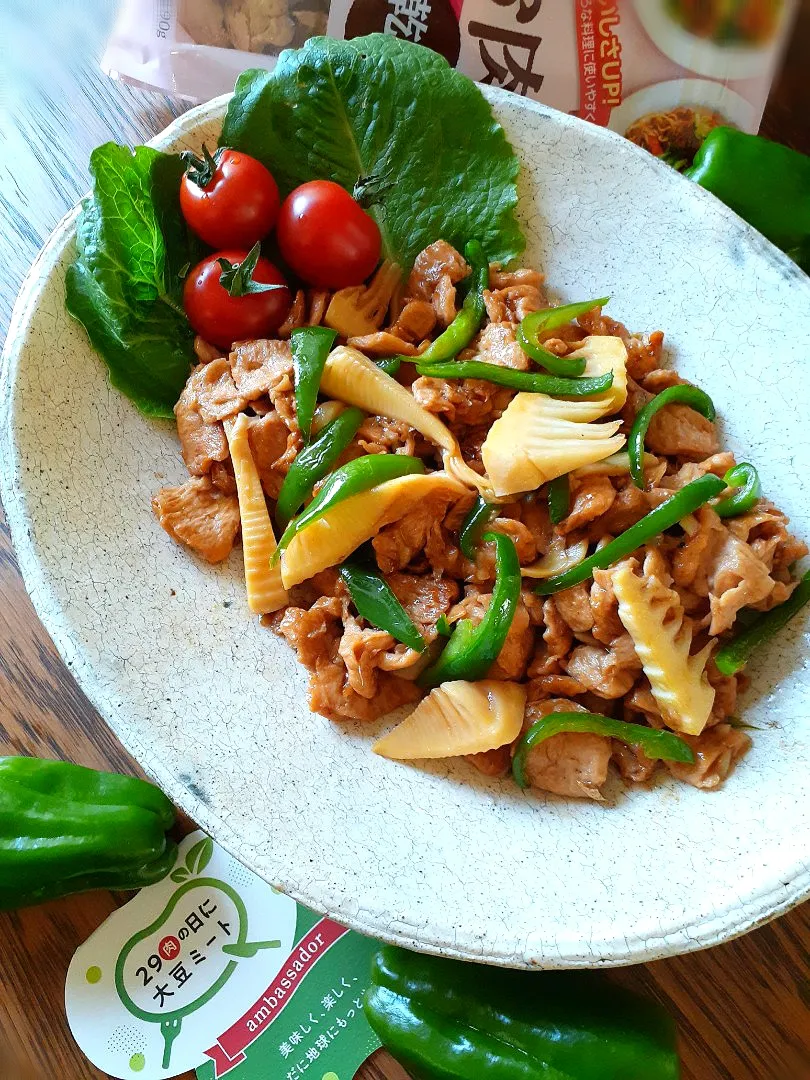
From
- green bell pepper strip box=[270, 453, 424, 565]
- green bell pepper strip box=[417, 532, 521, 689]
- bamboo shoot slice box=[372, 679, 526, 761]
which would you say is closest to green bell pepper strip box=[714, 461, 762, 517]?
green bell pepper strip box=[417, 532, 521, 689]

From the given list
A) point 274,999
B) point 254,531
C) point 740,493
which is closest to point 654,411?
point 740,493

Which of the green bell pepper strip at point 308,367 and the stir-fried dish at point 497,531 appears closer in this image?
the stir-fried dish at point 497,531

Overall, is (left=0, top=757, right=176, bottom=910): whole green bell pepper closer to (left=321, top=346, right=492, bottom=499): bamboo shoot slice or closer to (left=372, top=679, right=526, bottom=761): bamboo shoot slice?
(left=372, top=679, right=526, bottom=761): bamboo shoot slice

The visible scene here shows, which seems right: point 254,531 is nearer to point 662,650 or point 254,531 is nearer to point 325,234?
point 325,234

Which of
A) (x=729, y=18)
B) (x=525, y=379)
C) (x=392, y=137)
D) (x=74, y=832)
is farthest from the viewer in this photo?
(x=729, y=18)

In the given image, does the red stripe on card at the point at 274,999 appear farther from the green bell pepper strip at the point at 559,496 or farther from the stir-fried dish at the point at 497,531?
the green bell pepper strip at the point at 559,496

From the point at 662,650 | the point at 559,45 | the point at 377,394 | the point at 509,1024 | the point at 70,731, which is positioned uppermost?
the point at 559,45

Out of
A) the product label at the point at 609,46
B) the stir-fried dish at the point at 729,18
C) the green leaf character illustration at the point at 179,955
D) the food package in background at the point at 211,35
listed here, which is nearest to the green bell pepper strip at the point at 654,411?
the product label at the point at 609,46

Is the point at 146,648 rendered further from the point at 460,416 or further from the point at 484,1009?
the point at 484,1009
